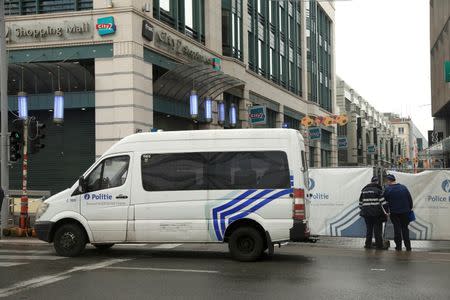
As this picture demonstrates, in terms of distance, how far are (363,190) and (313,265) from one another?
3387mm

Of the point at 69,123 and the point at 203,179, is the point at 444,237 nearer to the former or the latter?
the point at 203,179

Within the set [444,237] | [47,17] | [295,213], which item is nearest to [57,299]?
[295,213]

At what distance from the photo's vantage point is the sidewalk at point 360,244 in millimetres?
13536

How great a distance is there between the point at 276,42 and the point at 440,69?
11881 mm

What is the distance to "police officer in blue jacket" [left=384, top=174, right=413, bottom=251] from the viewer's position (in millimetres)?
12812

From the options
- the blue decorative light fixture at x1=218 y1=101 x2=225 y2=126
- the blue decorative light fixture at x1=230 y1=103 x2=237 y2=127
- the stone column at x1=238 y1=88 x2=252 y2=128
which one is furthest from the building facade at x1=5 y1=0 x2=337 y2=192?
the stone column at x1=238 y1=88 x2=252 y2=128

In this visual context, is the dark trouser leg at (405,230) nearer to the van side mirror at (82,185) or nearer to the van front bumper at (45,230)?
the van side mirror at (82,185)

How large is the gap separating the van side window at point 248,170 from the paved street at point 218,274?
151 cm

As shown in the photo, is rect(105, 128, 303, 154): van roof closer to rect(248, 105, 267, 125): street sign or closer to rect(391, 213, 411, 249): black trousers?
rect(391, 213, 411, 249): black trousers

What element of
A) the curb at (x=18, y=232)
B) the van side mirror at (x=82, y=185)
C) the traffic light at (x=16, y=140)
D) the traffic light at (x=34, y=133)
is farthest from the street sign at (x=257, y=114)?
the van side mirror at (x=82, y=185)

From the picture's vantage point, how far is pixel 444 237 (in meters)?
13.8

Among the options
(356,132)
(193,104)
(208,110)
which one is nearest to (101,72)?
(193,104)

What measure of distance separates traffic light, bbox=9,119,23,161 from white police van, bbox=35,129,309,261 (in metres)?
5.59

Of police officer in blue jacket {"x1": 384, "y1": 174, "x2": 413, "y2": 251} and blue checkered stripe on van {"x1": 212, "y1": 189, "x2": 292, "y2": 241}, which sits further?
police officer in blue jacket {"x1": 384, "y1": 174, "x2": 413, "y2": 251}
